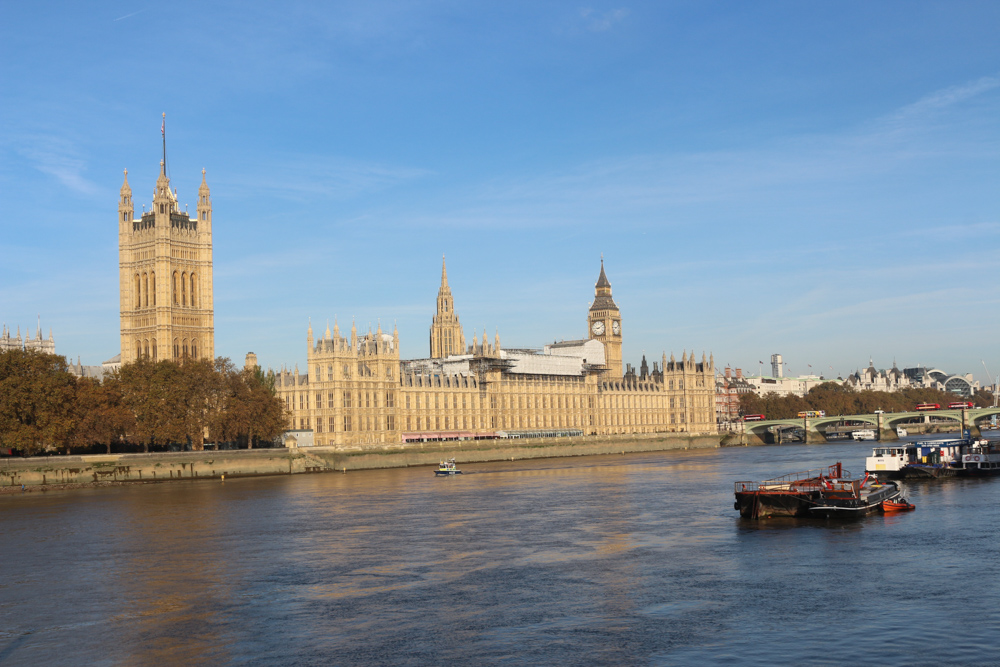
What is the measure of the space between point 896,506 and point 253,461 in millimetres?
65667

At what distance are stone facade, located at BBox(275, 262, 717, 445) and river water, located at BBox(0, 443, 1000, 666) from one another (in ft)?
179

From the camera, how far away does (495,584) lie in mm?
43250

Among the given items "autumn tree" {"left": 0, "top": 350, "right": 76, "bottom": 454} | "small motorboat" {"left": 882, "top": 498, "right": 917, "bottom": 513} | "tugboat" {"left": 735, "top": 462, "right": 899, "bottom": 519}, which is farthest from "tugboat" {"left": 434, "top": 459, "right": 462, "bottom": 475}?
"small motorboat" {"left": 882, "top": 498, "right": 917, "bottom": 513}

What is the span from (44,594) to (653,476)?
226ft

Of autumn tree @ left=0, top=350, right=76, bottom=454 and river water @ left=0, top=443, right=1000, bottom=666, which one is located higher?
autumn tree @ left=0, top=350, right=76, bottom=454

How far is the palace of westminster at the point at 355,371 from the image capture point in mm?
131250

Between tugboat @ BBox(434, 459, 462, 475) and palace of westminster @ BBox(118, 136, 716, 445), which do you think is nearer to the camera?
tugboat @ BBox(434, 459, 462, 475)

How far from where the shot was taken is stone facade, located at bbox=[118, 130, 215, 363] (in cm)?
14812

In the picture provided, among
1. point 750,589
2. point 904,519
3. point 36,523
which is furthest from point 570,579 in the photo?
point 36,523

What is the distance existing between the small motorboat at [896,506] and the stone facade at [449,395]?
7461cm

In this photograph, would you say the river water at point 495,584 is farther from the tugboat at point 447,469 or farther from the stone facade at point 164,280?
the stone facade at point 164,280

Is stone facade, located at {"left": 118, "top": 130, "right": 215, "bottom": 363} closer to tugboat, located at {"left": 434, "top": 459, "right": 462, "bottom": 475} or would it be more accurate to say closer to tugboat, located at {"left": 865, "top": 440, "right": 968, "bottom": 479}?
tugboat, located at {"left": 434, "top": 459, "right": 462, "bottom": 475}

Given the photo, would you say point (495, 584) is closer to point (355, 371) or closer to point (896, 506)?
point (896, 506)

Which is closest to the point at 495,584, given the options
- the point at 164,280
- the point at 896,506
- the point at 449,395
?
the point at 896,506
